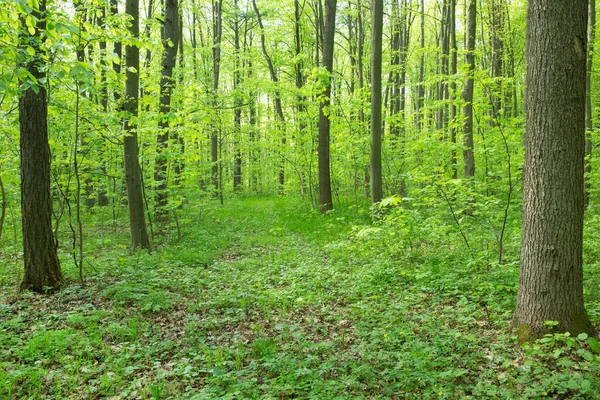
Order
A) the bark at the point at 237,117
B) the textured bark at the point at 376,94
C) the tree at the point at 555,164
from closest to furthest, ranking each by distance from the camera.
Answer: the tree at the point at 555,164 < the textured bark at the point at 376,94 < the bark at the point at 237,117

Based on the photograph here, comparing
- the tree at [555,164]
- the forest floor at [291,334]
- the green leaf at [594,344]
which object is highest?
the tree at [555,164]

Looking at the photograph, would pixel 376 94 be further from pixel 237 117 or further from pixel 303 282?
pixel 237 117

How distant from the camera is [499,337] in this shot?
4.05m

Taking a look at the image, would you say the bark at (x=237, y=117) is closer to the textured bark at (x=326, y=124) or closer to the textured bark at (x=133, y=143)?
the textured bark at (x=326, y=124)

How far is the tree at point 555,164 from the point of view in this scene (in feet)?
11.7

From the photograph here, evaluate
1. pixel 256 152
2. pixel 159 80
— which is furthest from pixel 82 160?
pixel 256 152

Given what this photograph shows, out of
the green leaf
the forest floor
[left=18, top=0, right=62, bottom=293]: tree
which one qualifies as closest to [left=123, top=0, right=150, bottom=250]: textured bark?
the forest floor

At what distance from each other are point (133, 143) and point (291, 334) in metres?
6.22

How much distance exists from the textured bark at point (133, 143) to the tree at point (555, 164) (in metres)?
7.34

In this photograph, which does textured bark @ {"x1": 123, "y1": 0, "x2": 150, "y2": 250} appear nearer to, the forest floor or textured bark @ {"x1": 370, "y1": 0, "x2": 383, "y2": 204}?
the forest floor

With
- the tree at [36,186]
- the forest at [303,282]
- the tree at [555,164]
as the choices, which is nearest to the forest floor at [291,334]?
the forest at [303,282]

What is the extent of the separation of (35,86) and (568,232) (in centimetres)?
587

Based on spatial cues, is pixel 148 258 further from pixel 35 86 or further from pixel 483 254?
pixel 483 254

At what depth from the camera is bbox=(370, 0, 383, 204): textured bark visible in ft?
31.1
